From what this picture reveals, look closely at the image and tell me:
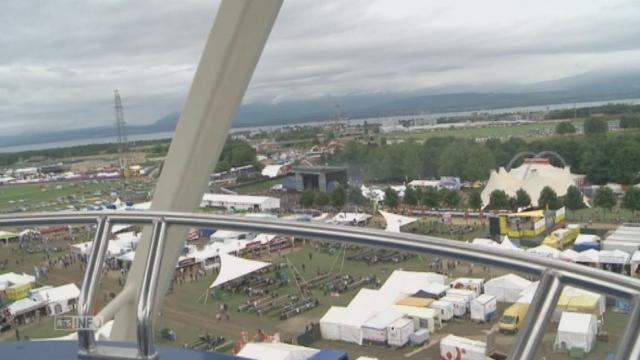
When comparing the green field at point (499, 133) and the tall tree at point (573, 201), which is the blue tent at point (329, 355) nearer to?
the tall tree at point (573, 201)

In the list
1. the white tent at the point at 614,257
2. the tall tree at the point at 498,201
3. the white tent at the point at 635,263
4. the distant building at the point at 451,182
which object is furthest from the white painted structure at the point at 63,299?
the distant building at the point at 451,182

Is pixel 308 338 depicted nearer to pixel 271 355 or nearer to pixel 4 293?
pixel 271 355

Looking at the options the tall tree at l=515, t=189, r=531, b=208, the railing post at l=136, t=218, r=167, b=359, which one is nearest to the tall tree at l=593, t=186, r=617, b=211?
the tall tree at l=515, t=189, r=531, b=208

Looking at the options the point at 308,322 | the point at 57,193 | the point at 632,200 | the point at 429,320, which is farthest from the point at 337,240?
the point at 57,193

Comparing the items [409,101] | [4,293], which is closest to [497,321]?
[4,293]

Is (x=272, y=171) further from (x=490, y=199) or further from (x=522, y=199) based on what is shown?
(x=522, y=199)

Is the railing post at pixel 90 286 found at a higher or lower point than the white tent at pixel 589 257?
higher
